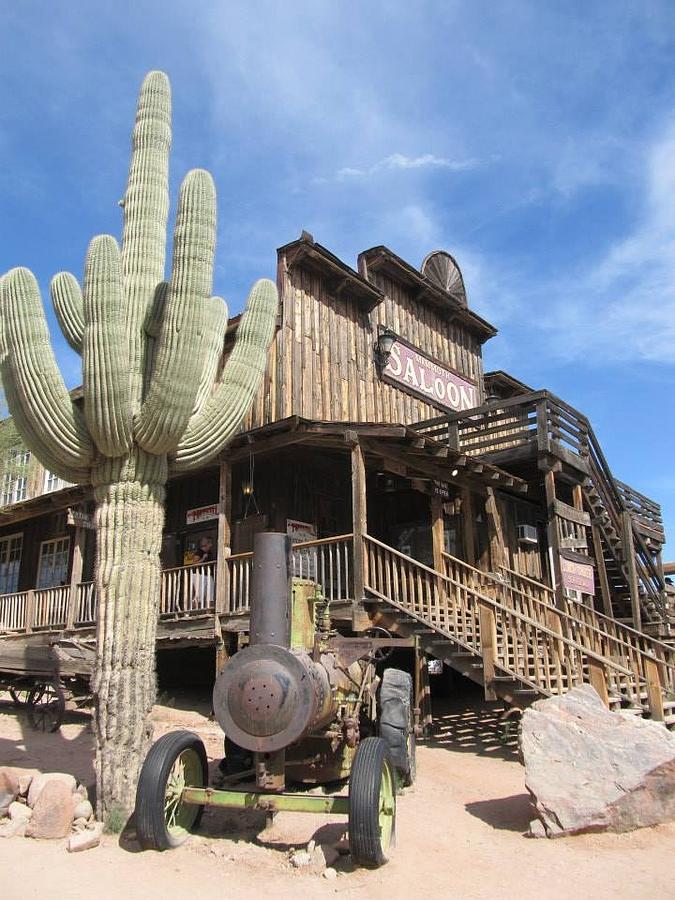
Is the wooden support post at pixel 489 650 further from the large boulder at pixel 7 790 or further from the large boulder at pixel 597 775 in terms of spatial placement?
the large boulder at pixel 7 790

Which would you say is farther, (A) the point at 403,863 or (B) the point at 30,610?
(B) the point at 30,610

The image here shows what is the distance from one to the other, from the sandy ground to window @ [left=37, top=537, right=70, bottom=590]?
12658 mm

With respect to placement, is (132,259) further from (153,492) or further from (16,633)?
(16,633)

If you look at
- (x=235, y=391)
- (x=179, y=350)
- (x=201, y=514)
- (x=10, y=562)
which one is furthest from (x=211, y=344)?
(x=10, y=562)

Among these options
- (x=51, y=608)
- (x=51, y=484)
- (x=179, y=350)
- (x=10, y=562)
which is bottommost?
(x=51, y=608)

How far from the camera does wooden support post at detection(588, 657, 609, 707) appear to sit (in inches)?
357

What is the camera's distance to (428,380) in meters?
18.1

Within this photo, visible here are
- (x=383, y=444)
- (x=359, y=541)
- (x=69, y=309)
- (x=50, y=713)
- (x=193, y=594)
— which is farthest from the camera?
(x=193, y=594)

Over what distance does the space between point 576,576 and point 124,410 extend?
9156 mm

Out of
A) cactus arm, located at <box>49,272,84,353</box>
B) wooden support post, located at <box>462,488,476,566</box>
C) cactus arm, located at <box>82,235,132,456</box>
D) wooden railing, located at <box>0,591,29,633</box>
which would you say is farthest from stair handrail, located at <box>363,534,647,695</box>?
wooden railing, located at <box>0,591,29,633</box>

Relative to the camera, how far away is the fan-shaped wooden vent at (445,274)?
19141mm

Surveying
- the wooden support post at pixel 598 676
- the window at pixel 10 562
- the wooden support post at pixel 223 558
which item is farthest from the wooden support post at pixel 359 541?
the window at pixel 10 562

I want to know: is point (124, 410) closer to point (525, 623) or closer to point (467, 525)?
point (525, 623)

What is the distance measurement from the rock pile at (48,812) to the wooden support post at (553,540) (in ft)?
28.0
